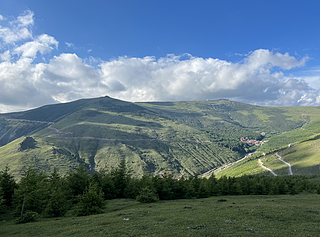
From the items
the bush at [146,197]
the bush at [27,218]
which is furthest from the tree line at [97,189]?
the bush at [27,218]

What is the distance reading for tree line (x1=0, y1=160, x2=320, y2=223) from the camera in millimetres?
44062

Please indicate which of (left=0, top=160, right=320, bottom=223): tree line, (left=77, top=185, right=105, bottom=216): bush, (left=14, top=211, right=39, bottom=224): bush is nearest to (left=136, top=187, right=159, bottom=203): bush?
(left=0, top=160, right=320, bottom=223): tree line

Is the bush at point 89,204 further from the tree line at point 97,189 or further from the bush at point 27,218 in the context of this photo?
the bush at point 27,218

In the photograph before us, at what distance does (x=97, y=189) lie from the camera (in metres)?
55.5

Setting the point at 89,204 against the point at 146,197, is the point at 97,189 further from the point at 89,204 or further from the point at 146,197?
the point at 146,197

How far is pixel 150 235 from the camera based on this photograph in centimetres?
2241

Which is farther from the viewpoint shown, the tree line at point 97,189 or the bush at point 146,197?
the bush at point 146,197

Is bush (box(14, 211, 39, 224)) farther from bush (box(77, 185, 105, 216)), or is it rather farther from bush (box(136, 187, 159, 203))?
bush (box(136, 187, 159, 203))

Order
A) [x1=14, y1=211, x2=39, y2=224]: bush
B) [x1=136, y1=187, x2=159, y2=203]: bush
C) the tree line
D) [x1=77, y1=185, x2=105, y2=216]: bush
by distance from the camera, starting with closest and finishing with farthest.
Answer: [x1=14, y1=211, x2=39, y2=224]: bush < [x1=77, y1=185, x2=105, y2=216]: bush < the tree line < [x1=136, y1=187, x2=159, y2=203]: bush

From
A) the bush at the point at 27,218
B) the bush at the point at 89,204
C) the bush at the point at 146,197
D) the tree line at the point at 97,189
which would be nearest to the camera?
the bush at the point at 27,218

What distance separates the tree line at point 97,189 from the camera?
145 ft

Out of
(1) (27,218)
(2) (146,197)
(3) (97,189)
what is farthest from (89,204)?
(2) (146,197)

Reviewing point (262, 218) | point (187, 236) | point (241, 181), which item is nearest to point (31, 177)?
point (187, 236)

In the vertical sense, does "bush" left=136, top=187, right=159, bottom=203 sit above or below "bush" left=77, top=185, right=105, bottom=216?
below
